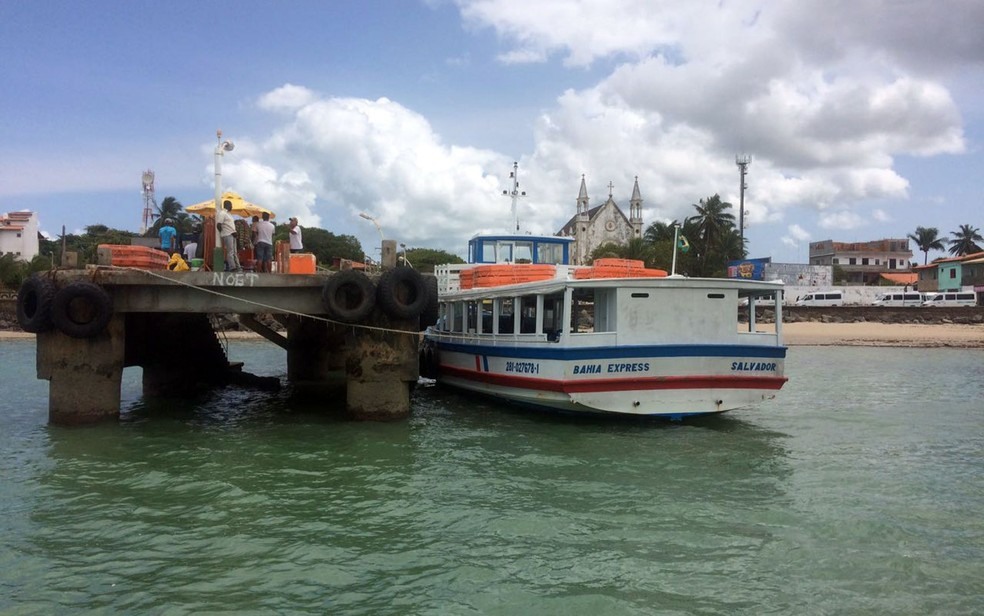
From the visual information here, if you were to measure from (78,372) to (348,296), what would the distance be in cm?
488

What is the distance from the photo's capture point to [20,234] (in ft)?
238

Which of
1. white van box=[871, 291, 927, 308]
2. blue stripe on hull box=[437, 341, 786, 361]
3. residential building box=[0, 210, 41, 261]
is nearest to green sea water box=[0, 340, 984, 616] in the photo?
blue stripe on hull box=[437, 341, 786, 361]

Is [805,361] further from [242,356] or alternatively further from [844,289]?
[844,289]

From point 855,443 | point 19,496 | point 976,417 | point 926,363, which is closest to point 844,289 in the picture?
point 926,363

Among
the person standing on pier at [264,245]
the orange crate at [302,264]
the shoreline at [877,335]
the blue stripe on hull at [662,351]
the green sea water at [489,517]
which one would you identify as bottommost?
the green sea water at [489,517]

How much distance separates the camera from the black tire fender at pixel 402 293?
13.0m

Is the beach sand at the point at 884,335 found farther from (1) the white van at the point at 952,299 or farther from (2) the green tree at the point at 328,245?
(2) the green tree at the point at 328,245

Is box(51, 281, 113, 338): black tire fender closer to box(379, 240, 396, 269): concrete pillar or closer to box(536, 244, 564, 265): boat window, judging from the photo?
box(379, 240, 396, 269): concrete pillar

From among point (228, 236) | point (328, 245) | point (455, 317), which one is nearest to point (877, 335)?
point (455, 317)

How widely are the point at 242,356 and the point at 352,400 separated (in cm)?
Answer: 2262

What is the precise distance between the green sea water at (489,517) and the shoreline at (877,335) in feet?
94.1

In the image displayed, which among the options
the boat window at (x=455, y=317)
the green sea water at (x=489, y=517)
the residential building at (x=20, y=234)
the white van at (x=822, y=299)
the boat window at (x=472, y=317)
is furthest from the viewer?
the residential building at (x=20, y=234)

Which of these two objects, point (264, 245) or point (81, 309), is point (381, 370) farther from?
point (81, 309)

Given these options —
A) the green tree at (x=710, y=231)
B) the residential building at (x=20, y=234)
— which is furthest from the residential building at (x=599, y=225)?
the residential building at (x=20, y=234)
